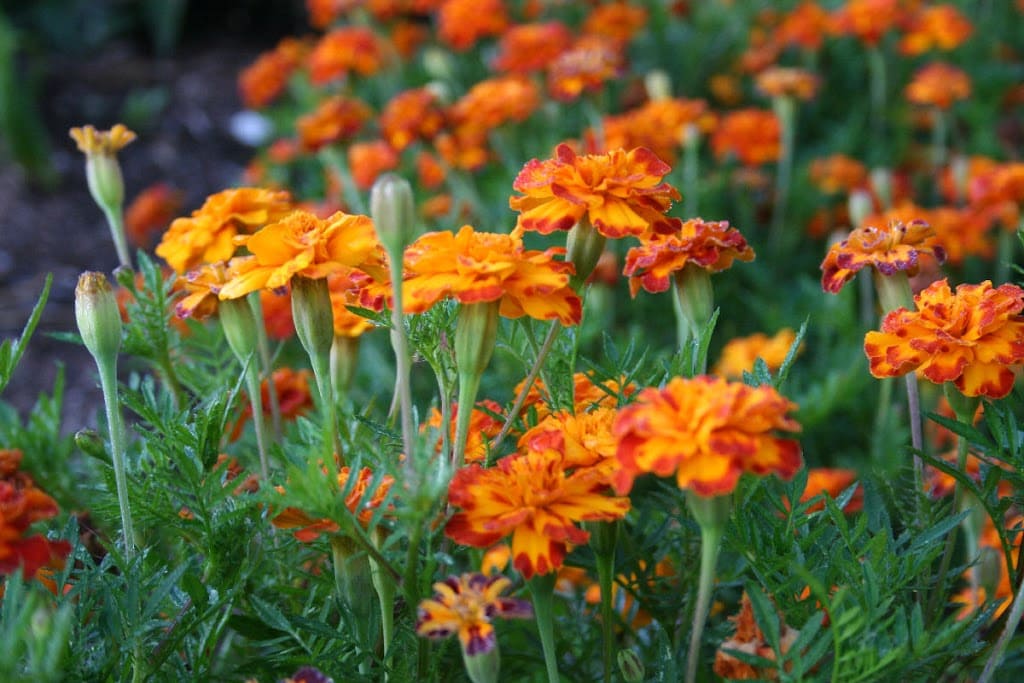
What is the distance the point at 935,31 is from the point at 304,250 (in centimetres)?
181

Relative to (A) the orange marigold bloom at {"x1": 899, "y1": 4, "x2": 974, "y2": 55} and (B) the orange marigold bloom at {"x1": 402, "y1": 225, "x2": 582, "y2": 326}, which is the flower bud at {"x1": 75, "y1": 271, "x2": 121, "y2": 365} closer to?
(B) the orange marigold bloom at {"x1": 402, "y1": 225, "x2": 582, "y2": 326}

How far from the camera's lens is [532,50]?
2.11 meters

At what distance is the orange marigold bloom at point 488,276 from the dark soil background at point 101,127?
1.39 meters

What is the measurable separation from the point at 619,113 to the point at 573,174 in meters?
1.77

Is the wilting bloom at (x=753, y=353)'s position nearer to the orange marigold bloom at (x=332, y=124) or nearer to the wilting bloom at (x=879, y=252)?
the wilting bloom at (x=879, y=252)

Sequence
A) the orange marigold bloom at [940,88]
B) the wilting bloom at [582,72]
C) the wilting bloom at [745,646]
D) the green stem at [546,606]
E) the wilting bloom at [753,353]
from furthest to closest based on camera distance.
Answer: the orange marigold bloom at [940,88] → the wilting bloom at [582,72] → the wilting bloom at [753,353] → the wilting bloom at [745,646] → the green stem at [546,606]

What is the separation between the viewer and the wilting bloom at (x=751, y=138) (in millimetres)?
2137

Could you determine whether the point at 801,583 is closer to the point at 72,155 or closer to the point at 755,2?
the point at 755,2

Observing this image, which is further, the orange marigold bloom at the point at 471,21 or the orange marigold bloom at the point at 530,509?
the orange marigold bloom at the point at 471,21

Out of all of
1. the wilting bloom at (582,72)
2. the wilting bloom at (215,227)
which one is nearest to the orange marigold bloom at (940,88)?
the wilting bloom at (582,72)

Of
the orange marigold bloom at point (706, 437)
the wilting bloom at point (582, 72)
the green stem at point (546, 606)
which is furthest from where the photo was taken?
the wilting bloom at point (582, 72)

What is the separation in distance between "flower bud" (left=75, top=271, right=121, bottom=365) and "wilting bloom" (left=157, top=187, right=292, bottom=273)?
15 centimetres

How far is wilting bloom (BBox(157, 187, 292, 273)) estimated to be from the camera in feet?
3.07

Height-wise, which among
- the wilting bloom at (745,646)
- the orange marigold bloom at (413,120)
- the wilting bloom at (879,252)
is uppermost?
the wilting bloom at (879,252)
